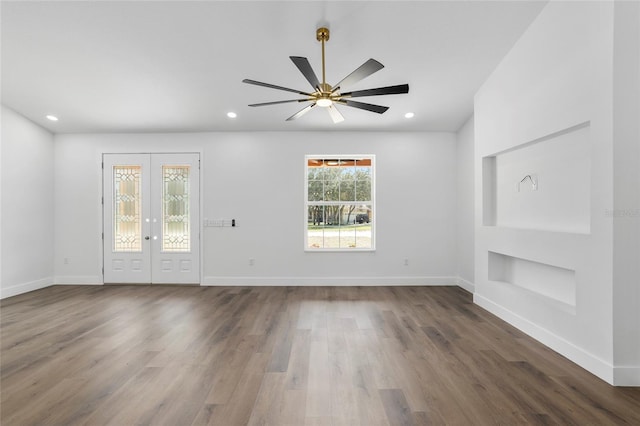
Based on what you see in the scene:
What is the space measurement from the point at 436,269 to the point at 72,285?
21.4ft

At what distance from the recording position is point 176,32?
3.18 m

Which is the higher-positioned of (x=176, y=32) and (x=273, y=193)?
(x=176, y=32)

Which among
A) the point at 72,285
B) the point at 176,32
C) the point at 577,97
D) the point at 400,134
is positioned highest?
the point at 176,32

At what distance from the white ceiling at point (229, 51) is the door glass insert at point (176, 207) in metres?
1.06

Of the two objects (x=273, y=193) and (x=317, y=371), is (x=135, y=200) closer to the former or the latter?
(x=273, y=193)

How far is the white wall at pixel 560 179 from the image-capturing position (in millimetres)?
2363

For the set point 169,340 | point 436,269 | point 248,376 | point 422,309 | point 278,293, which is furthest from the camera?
point 436,269

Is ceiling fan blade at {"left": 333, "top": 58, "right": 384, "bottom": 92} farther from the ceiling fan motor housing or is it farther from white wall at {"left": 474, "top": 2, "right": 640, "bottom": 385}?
white wall at {"left": 474, "top": 2, "right": 640, "bottom": 385}

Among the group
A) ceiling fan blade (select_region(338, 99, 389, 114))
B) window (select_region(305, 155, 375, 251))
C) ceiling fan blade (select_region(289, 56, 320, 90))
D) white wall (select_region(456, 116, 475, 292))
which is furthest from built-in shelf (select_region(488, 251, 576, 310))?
ceiling fan blade (select_region(289, 56, 320, 90))

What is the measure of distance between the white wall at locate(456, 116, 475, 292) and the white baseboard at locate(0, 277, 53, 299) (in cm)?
726

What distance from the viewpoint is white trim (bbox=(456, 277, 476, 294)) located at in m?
4.87

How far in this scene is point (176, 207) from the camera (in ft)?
18.1

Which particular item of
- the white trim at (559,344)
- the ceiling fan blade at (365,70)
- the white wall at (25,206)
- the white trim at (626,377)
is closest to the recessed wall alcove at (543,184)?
the white trim at (559,344)

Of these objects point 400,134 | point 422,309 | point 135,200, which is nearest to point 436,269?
point 422,309
